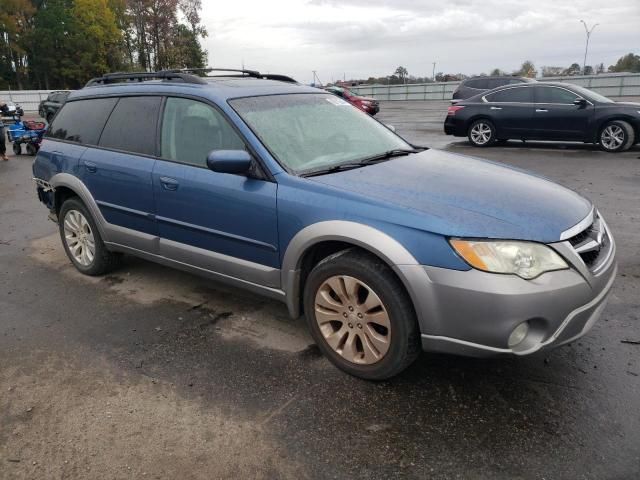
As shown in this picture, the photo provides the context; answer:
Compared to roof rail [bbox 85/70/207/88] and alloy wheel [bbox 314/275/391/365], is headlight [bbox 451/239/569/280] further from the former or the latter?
roof rail [bbox 85/70/207/88]

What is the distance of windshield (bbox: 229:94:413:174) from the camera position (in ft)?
11.3

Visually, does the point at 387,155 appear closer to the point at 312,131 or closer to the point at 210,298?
the point at 312,131

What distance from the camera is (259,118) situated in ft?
11.8

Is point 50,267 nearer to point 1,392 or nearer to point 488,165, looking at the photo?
point 1,392

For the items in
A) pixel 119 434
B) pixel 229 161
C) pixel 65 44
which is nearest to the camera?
pixel 119 434

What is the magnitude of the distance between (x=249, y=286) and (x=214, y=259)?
0.33 metres

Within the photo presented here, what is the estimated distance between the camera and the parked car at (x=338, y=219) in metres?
2.59

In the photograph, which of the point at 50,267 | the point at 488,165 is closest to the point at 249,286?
the point at 488,165

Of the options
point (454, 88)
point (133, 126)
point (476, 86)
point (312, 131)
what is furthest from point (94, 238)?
point (454, 88)

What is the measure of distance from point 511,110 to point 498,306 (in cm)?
1070

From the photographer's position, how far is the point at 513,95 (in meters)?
12.0

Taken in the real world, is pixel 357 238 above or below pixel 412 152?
below

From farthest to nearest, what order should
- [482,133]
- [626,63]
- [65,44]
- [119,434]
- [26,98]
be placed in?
[626,63], [65,44], [26,98], [482,133], [119,434]

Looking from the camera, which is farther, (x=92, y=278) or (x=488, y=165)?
(x=92, y=278)
